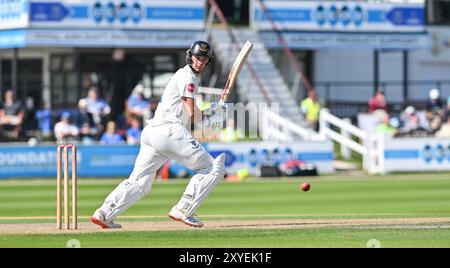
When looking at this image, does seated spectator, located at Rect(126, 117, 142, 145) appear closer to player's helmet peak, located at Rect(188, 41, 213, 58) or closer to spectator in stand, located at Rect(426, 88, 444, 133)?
spectator in stand, located at Rect(426, 88, 444, 133)

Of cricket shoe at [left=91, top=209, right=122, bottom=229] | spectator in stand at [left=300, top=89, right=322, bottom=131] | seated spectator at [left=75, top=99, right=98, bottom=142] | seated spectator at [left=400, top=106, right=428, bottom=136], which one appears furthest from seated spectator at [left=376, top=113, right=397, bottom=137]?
cricket shoe at [left=91, top=209, right=122, bottom=229]

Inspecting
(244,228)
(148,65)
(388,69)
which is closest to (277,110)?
(148,65)

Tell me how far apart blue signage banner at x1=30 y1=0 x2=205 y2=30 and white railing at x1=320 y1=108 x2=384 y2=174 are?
4.98 metres

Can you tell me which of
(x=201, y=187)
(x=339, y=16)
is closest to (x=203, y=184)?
(x=201, y=187)

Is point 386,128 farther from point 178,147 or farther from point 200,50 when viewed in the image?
point 178,147

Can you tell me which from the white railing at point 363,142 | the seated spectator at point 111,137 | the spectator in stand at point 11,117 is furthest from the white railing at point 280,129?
the spectator in stand at point 11,117

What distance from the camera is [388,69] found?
135 ft

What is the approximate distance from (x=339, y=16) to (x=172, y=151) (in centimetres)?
2411

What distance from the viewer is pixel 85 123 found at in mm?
30797

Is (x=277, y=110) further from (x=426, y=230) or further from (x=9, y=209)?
(x=426, y=230)

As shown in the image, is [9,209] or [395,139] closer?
[9,209]
